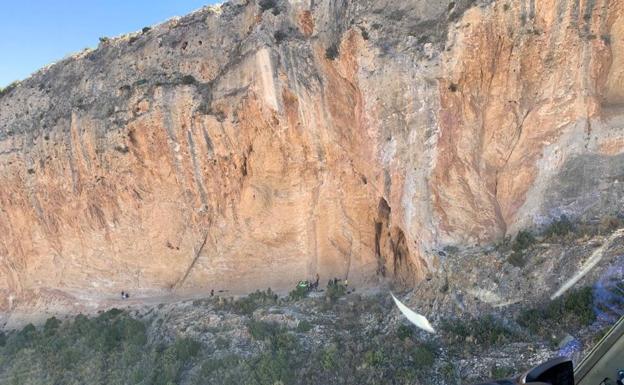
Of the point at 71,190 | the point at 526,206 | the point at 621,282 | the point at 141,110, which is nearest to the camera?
the point at 621,282

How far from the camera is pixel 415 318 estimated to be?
11.0 m

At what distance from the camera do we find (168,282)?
17984 millimetres

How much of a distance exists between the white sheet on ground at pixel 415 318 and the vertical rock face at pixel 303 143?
110 centimetres

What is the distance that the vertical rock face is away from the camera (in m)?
11.2

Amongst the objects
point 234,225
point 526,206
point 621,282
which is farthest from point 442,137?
point 234,225

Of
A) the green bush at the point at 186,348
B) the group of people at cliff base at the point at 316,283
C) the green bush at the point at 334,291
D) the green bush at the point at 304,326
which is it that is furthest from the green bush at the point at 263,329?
the group of people at cliff base at the point at 316,283

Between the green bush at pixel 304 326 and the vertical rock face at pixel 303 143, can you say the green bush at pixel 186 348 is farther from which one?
the vertical rock face at pixel 303 143

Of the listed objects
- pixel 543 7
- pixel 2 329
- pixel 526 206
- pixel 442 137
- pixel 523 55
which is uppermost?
pixel 543 7

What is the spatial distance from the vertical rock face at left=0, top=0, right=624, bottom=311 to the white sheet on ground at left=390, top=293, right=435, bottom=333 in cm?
110

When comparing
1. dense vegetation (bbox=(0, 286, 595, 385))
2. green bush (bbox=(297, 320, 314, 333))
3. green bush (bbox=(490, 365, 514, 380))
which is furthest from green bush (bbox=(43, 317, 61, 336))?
green bush (bbox=(490, 365, 514, 380))

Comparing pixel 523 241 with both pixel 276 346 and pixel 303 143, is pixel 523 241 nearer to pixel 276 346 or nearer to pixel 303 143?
pixel 276 346

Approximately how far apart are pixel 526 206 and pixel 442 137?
246 cm

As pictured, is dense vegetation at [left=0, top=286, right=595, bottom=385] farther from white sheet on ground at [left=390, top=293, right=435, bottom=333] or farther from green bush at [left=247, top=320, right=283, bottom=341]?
white sheet on ground at [left=390, top=293, right=435, bottom=333]

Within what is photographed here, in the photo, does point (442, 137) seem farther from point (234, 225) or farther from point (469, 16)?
point (234, 225)
